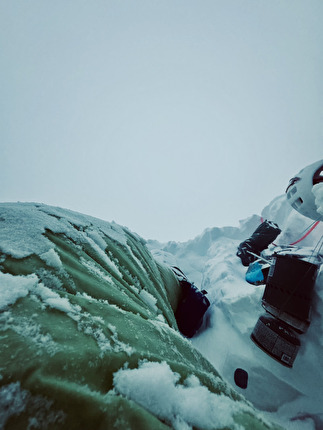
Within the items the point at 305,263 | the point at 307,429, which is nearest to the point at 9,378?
the point at 305,263

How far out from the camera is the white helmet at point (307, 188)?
144cm

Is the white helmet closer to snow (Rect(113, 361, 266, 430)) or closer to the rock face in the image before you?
the rock face

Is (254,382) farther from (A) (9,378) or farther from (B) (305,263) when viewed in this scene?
(A) (9,378)

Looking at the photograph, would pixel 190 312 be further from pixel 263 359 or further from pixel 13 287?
pixel 13 287

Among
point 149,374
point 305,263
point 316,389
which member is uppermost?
point 149,374

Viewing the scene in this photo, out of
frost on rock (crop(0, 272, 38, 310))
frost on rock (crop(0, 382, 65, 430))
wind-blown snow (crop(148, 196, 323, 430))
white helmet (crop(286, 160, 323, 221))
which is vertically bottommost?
wind-blown snow (crop(148, 196, 323, 430))

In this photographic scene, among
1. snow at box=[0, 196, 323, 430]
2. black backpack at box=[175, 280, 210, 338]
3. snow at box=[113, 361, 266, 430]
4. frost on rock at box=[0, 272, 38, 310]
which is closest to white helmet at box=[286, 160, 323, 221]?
snow at box=[0, 196, 323, 430]

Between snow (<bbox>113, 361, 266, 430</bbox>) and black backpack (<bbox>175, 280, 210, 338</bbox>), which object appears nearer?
snow (<bbox>113, 361, 266, 430</bbox>)

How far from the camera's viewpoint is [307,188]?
1.48 meters

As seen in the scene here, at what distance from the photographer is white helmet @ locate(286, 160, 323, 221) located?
1.44 meters

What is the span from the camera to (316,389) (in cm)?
104

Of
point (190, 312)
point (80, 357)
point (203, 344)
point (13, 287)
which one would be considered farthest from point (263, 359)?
point (13, 287)

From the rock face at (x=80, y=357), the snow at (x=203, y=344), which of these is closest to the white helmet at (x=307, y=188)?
the snow at (x=203, y=344)

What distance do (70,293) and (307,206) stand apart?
178cm
